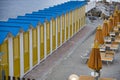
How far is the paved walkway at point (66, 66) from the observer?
1519cm

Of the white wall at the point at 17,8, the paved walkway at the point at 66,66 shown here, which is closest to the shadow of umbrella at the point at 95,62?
the paved walkway at the point at 66,66

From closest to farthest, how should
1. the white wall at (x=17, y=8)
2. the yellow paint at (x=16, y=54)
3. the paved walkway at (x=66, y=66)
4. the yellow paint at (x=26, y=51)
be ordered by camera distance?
the yellow paint at (x=16, y=54) → the yellow paint at (x=26, y=51) → the paved walkway at (x=66, y=66) → the white wall at (x=17, y=8)

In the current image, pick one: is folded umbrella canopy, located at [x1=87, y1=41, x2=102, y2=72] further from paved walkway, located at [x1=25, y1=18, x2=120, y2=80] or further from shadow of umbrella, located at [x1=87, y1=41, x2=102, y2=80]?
paved walkway, located at [x1=25, y1=18, x2=120, y2=80]

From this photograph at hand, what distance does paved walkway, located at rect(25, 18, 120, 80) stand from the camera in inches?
598

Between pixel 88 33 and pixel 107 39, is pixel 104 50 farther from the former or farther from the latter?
pixel 88 33

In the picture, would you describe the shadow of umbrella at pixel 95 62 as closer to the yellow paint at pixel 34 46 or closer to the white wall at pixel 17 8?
the yellow paint at pixel 34 46

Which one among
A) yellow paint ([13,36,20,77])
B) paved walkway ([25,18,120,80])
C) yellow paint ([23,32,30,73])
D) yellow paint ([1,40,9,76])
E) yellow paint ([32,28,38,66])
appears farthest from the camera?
yellow paint ([32,28,38,66])

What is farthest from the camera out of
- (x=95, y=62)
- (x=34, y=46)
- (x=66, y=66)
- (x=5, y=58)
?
(x=66, y=66)

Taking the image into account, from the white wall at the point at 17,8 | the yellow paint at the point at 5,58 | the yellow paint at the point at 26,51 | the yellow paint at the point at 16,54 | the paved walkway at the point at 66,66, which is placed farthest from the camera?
the white wall at the point at 17,8

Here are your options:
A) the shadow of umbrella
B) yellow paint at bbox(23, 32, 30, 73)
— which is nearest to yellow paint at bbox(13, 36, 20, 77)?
yellow paint at bbox(23, 32, 30, 73)

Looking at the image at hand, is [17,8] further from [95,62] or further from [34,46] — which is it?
[95,62]

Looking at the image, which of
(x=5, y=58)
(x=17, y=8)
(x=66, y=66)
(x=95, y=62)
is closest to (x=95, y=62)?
(x=95, y=62)

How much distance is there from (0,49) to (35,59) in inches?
162

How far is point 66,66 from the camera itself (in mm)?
16672
